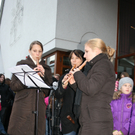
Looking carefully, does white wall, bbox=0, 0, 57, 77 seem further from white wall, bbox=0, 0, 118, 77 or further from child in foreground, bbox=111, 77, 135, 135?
child in foreground, bbox=111, 77, 135, 135

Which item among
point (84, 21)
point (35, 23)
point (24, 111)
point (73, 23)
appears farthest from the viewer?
point (35, 23)

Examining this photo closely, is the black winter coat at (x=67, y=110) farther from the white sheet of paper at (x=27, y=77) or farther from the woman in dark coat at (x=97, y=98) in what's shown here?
the woman in dark coat at (x=97, y=98)

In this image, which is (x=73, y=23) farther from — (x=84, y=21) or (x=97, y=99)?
(x=97, y=99)

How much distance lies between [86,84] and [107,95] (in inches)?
9.4

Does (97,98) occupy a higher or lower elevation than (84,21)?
lower

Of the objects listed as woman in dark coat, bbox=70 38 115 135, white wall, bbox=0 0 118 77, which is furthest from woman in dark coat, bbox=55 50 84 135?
white wall, bbox=0 0 118 77

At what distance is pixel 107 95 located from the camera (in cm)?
154

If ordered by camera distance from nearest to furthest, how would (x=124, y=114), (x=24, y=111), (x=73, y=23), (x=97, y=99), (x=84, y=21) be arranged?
(x=97, y=99)
(x=24, y=111)
(x=124, y=114)
(x=73, y=23)
(x=84, y=21)

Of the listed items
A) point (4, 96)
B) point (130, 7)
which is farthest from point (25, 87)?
point (130, 7)

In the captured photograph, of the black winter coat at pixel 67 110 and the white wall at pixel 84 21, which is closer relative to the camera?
the black winter coat at pixel 67 110

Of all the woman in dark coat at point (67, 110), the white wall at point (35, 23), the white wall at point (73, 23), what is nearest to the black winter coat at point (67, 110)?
the woman in dark coat at point (67, 110)

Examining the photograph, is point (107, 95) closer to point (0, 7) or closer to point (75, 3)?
point (75, 3)

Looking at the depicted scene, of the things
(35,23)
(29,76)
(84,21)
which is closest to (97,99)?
(29,76)

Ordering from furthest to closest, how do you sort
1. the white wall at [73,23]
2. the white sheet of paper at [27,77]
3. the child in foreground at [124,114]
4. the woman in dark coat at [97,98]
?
the white wall at [73,23], the child in foreground at [124,114], the white sheet of paper at [27,77], the woman in dark coat at [97,98]
